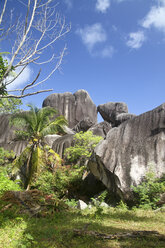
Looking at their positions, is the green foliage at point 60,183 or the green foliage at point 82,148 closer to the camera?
the green foliage at point 60,183

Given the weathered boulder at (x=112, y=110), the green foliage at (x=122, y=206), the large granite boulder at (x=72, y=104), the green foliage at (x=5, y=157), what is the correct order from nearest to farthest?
the green foliage at (x=122, y=206), the green foliage at (x=5, y=157), the weathered boulder at (x=112, y=110), the large granite boulder at (x=72, y=104)

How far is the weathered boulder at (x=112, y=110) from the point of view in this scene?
30203 millimetres

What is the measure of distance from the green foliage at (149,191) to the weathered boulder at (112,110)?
Result: 21303 millimetres

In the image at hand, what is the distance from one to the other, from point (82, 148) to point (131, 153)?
699 centimetres

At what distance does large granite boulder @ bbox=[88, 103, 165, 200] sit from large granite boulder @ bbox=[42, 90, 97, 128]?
69.1ft

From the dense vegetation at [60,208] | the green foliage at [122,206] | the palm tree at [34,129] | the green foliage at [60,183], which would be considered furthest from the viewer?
the palm tree at [34,129]

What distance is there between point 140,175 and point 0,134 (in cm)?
2116

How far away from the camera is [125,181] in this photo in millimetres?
9195

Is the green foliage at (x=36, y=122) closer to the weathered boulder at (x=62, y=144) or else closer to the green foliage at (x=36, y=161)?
the green foliage at (x=36, y=161)

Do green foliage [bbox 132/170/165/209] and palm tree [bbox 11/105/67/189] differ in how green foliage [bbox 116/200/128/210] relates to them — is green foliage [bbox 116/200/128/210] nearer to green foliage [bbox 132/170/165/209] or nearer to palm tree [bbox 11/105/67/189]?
green foliage [bbox 132/170/165/209]

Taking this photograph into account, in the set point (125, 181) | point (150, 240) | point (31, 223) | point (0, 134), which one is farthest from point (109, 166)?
point (0, 134)

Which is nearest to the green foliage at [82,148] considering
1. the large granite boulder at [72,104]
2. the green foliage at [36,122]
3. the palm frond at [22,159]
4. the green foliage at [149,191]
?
the green foliage at [36,122]

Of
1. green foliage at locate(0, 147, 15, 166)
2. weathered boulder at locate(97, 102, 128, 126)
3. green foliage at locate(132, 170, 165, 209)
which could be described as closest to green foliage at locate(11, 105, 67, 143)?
green foliage at locate(0, 147, 15, 166)

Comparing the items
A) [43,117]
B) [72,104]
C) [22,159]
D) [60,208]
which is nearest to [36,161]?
[22,159]
